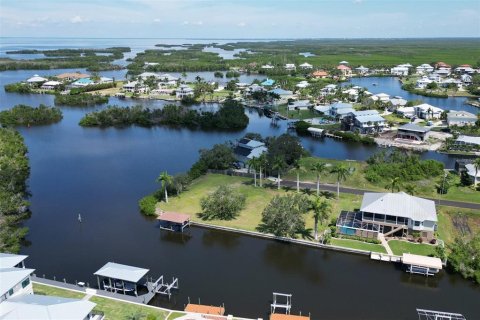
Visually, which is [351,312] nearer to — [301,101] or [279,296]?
[279,296]

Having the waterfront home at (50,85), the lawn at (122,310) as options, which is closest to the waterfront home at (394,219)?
the lawn at (122,310)

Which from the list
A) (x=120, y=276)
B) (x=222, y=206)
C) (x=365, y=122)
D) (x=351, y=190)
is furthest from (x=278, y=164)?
(x=365, y=122)

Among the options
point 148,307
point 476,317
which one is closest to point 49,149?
point 148,307

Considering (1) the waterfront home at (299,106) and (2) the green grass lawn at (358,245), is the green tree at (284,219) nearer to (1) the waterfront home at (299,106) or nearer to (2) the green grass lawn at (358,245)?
(2) the green grass lawn at (358,245)

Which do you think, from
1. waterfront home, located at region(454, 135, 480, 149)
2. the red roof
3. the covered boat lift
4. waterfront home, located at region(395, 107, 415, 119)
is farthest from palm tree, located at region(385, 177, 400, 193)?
waterfront home, located at region(395, 107, 415, 119)

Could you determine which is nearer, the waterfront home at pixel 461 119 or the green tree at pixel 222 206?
the green tree at pixel 222 206

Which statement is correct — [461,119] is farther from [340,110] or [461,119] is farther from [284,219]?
[284,219]

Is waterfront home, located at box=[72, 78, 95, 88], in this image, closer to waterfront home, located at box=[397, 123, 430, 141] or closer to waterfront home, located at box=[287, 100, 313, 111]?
waterfront home, located at box=[287, 100, 313, 111]
